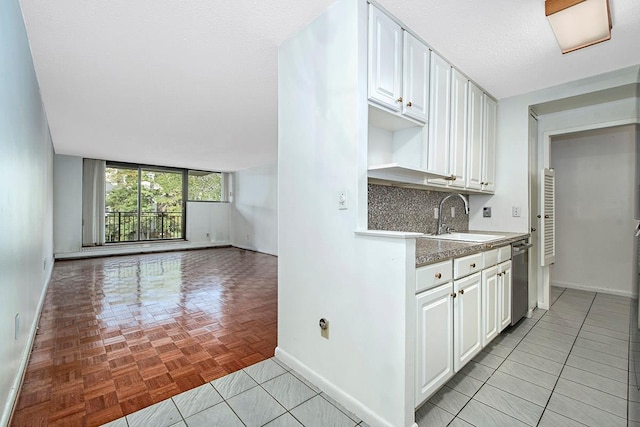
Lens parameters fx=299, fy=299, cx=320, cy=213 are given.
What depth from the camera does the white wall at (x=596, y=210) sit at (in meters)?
3.58

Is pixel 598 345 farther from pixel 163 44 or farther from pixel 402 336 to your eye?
pixel 163 44

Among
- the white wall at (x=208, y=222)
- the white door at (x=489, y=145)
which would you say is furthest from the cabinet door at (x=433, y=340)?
the white wall at (x=208, y=222)

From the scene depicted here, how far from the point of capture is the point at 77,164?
6438 millimetres

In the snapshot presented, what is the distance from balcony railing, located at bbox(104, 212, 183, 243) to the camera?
280 inches

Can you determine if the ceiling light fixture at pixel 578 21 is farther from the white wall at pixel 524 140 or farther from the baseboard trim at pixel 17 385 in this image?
the baseboard trim at pixel 17 385

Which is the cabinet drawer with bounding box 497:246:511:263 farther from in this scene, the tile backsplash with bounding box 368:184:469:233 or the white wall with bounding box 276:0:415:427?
the white wall with bounding box 276:0:415:427

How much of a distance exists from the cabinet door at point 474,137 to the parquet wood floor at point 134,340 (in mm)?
2295

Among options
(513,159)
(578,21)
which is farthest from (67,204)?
(578,21)

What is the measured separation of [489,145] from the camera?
3.05m

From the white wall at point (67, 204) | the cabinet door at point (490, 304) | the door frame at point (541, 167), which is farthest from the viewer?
the white wall at point (67, 204)

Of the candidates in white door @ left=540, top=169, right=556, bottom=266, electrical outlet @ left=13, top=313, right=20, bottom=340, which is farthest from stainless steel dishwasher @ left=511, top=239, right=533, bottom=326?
electrical outlet @ left=13, top=313, right=20, bottom=340

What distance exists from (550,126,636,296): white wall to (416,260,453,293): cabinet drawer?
288cm

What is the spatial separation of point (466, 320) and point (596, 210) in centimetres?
336

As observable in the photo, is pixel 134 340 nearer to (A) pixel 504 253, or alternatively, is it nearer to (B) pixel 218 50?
(B) pixel 218 50
